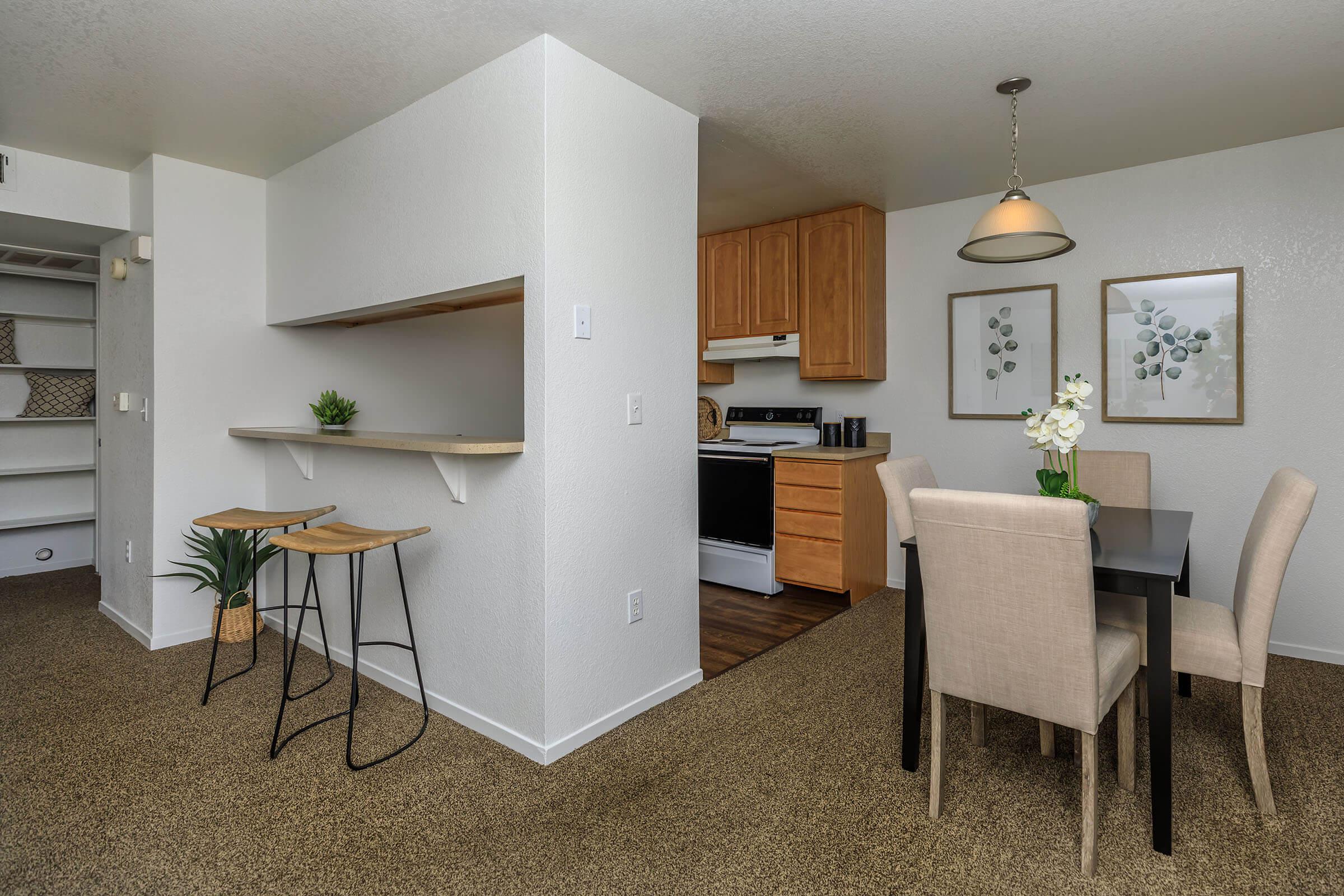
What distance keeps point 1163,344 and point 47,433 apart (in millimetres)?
6375

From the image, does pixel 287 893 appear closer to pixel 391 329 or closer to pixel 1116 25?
pixel 391 329

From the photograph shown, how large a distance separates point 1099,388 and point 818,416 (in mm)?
1526

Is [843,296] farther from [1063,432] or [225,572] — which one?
[225,572]

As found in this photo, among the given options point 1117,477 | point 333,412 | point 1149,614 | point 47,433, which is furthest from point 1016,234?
point 47,433

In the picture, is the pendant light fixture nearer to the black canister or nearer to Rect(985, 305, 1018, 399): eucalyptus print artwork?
Rect(985, 305, 1018, 399): eucalyptus print artwork

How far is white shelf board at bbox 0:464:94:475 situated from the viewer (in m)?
4.14

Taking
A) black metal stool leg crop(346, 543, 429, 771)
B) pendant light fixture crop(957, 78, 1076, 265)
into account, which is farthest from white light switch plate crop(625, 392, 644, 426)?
pendant light fixture crop(957, 78, 1076, 265)

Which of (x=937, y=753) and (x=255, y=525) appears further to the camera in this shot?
(x=255, y=525)

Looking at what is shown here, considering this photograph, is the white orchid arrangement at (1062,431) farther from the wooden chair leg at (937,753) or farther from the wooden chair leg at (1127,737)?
the wooden chair leg at (937,753)

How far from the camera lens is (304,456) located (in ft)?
10.4

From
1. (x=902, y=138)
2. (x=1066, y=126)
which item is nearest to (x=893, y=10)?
(x=902, y=138)

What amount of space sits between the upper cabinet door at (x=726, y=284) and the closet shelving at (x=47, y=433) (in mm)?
3630

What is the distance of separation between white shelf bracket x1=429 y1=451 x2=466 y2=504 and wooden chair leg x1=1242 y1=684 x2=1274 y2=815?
7.77ft

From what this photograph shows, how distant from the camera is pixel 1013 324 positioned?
12.3 feet
